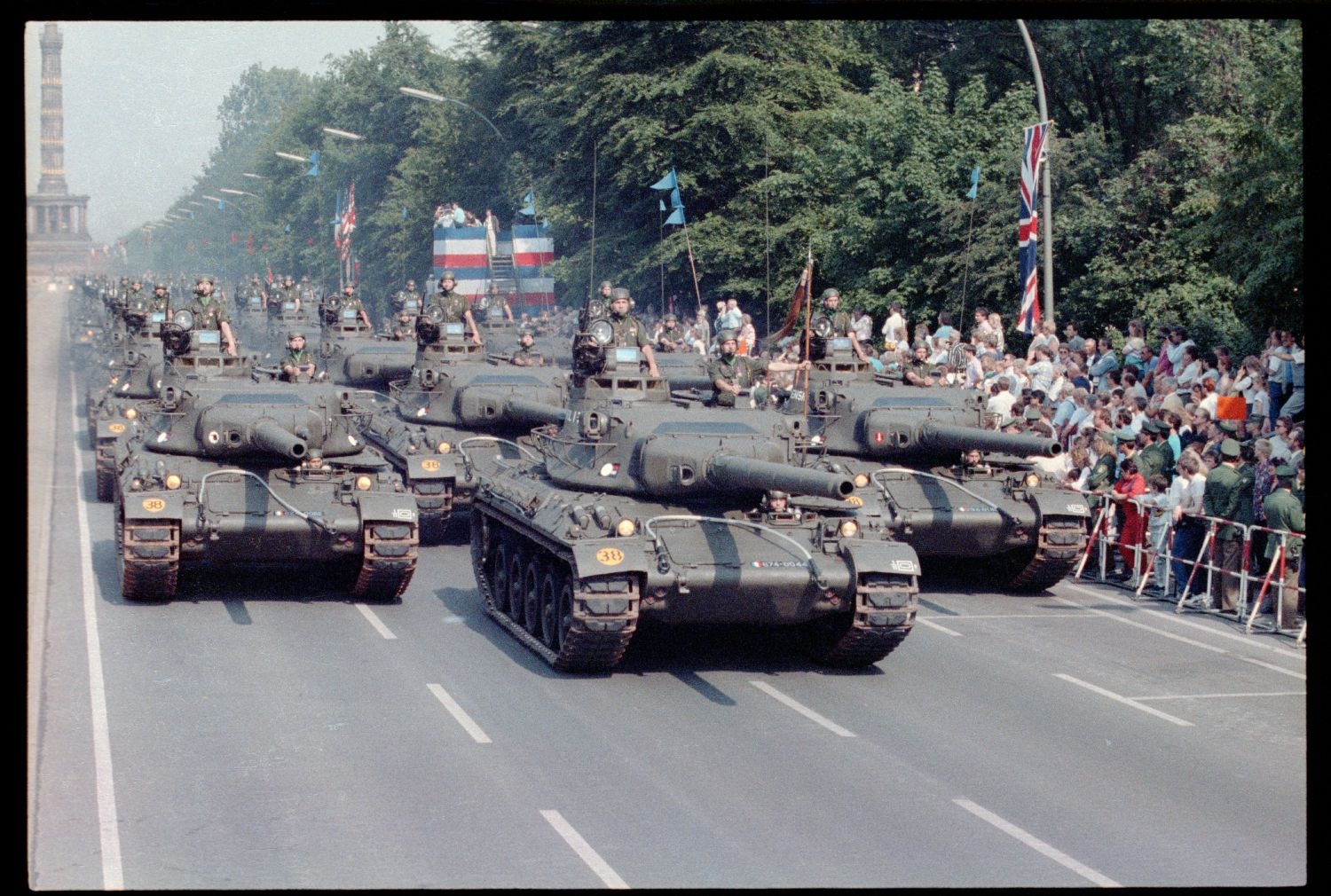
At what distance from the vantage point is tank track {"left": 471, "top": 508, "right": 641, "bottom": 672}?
1545cm

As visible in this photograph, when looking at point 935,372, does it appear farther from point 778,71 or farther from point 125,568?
point 778,71

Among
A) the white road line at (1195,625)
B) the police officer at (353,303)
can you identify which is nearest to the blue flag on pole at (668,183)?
the police officer at (353,303)

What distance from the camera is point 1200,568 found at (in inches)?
837

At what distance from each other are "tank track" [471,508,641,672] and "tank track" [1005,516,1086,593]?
20.8 ft

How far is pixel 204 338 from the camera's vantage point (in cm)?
2564

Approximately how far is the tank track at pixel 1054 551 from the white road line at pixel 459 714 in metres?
8.10

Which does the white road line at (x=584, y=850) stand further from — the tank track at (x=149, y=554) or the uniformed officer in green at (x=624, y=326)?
the uniformed officer in green at (x=624, y=326)

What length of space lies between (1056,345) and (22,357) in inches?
916

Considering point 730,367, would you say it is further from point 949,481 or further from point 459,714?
point 459,714

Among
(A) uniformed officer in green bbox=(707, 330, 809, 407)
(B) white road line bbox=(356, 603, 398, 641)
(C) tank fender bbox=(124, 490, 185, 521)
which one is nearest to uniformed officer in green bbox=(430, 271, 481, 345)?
(A) uniformed officer in green bbox=(707, 330, 809, 407)

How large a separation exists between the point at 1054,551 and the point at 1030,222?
7.90 metres

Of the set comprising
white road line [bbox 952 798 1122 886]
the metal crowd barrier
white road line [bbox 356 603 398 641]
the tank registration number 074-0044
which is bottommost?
white road line [bbox 356 603 398 641]

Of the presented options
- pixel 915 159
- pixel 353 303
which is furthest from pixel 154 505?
pixel 915 159

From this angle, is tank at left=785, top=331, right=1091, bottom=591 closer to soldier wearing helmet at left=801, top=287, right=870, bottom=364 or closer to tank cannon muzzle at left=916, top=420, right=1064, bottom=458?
tank cannon muzzle at left=916, top=420, right=1064, bottom=458
